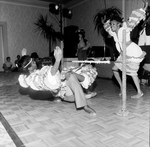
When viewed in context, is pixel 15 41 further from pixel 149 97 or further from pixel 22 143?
pixel 22 143

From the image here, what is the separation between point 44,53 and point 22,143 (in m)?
7.63

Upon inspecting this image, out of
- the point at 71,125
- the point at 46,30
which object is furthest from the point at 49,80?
the point at 46,30

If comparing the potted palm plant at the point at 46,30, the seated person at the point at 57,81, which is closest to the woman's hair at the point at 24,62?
the seated person at the point at 57,81

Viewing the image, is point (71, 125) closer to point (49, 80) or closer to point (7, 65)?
point (49, 80)

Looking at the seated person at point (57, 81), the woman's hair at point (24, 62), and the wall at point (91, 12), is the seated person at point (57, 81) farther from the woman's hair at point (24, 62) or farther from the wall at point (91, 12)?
the wall at point (91, 12)

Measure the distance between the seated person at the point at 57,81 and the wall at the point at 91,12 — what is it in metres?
3.97

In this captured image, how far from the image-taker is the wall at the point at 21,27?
7.80 meters

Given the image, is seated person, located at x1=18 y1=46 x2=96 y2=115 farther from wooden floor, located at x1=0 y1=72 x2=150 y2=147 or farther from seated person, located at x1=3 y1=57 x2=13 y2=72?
seated person, located at x1=3 y1=57 x2=13 y2=72

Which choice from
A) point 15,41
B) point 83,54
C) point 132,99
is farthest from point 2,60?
point 132,99

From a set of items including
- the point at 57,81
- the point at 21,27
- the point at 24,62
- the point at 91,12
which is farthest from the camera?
the point at 21,27

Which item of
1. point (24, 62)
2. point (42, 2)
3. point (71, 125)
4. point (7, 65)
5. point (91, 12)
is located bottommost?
point (71, 125)

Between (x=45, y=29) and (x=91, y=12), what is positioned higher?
(x=91, y=12)

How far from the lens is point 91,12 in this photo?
6.88m

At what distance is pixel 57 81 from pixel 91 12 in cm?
569
